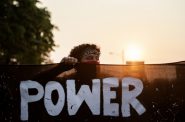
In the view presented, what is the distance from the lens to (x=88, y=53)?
5.38m

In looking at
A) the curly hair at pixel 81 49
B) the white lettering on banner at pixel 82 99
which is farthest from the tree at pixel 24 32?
the white lettering on banner at pixel 82 99

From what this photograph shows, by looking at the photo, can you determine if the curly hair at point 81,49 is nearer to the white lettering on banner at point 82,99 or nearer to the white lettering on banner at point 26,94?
the white lettering on banner at point 82,99

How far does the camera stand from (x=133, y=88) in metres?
5.20

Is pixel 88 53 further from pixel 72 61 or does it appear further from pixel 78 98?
pixel 78 98

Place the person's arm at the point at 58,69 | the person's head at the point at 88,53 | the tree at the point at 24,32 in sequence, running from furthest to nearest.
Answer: the tree at the point at 24,32
the person's head at the point at 88,53
the person's arm at the point at 58,69

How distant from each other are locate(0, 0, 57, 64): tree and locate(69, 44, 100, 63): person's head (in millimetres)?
21982

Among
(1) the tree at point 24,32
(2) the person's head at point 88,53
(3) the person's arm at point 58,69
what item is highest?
(1) the tree at point 24,32

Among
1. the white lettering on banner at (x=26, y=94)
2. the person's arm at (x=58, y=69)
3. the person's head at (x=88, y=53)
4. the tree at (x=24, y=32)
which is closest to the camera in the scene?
the person's arm at (x=58, y=69)

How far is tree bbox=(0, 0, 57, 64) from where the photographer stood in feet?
91.1

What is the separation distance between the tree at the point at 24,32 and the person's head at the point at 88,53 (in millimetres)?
21982

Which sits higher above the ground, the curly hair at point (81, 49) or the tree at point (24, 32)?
the tree at point (24, 32)

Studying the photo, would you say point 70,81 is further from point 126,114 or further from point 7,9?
point 7,9

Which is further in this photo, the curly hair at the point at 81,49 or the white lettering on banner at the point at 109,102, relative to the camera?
the curly hair at the point at 81,49

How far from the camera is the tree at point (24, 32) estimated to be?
91.1ft
